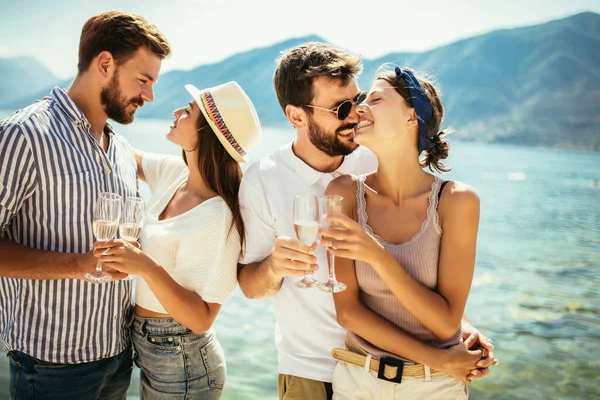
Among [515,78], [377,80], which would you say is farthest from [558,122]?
[377,80]

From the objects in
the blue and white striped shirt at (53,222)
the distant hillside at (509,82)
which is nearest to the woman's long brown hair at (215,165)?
the blue and white striped shirt at (53,222)

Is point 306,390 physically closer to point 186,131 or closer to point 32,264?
point 32,264

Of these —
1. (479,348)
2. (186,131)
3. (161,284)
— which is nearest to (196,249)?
(161,284)

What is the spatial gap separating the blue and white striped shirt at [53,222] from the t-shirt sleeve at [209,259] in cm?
49

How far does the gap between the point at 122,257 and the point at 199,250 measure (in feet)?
1.96

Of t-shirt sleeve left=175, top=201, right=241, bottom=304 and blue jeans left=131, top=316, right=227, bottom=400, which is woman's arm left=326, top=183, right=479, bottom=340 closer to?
t-shirt sleeve left=175, top=201, right=241, bottom=304

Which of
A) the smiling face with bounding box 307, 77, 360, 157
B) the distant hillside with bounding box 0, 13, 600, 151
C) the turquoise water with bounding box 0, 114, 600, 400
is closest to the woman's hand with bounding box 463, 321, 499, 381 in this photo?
the smiling face with bounding box 307, 77, 360, 157

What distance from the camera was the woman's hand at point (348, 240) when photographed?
2354 mm

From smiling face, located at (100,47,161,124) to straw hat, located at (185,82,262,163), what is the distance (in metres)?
0.46

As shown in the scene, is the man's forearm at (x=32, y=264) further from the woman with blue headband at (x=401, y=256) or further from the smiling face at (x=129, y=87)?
the woman with blue headband at (x=401, y=256)

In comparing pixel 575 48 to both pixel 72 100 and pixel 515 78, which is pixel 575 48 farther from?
pixel 72 100

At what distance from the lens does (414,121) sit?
2875mm

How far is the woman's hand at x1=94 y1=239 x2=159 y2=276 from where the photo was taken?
8.16 ft

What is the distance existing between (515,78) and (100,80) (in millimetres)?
174671
